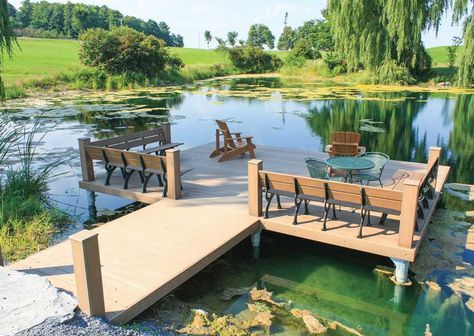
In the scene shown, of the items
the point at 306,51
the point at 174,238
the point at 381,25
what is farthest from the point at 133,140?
the point at 306,51

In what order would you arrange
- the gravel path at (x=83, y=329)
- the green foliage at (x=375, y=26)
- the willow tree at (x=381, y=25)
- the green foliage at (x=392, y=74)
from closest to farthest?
the gravel path at (x=83, y=329) → the willow tree at (x=381, y=25) → the green foliage at (x=375, y=26) → the green foliage at (x=392, y=74)

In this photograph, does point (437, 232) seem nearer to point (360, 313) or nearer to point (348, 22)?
point (360, 313)

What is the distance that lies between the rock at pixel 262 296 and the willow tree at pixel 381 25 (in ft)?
69.7

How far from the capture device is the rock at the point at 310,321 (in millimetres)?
4184

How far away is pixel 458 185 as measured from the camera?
8.92 m

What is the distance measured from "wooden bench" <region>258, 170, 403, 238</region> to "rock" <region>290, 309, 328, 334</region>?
4.03ft

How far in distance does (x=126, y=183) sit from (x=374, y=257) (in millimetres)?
4095

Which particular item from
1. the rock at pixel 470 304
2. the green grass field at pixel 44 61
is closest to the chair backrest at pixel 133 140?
the rock at pixel 470 304

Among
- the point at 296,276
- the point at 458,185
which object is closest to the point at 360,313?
the point at 296,276

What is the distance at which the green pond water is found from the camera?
4555 mm

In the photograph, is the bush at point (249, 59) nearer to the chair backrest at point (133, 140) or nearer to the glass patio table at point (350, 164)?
the chair backrest at point (133, 140)

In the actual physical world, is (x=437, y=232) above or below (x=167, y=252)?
below

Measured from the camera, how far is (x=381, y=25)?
81.5ft

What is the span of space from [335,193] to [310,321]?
5.25ft
